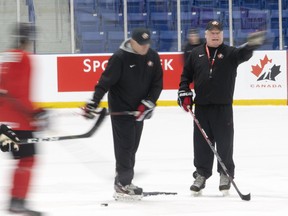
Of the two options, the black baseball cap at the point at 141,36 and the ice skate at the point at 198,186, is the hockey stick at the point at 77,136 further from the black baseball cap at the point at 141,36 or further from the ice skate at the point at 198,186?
the ice skate at the point at 198,186

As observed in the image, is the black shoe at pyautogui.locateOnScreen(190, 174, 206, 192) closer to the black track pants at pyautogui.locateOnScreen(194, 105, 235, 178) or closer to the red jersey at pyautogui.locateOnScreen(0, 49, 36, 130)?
the black track pants at pyautogui.locateOnScreen(194, 105, 235, 178)

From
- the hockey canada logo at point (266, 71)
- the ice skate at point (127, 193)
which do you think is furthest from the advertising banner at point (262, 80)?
the ice skate at point (127, 193)

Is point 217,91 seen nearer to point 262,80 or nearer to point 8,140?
point 8,140

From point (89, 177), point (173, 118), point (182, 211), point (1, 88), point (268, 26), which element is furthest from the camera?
point (268, 26)

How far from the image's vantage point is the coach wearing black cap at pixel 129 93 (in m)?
4.62

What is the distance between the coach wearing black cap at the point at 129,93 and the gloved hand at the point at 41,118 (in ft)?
2.37

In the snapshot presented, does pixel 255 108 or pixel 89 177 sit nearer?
pixel 89 177

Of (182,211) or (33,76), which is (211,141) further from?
(33,76)

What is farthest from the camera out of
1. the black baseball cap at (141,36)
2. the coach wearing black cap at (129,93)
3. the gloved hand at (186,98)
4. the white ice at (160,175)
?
the gloved hand at (186,98)

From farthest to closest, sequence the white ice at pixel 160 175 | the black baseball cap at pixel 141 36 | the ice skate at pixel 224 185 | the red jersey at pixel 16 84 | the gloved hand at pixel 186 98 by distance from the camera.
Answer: the gloved hand at pixel 186 98 < the ice skate at pixel 224 185 < the black baseball cap at pixel 141 36 < the white ice at pixel 160 175 < the red jersey at pixel 16 84

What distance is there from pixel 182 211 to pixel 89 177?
5.30ft

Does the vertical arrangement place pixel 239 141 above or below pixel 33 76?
below

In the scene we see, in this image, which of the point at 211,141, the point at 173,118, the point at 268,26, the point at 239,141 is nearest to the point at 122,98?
the point at 211,141

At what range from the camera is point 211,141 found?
4.96 metres
